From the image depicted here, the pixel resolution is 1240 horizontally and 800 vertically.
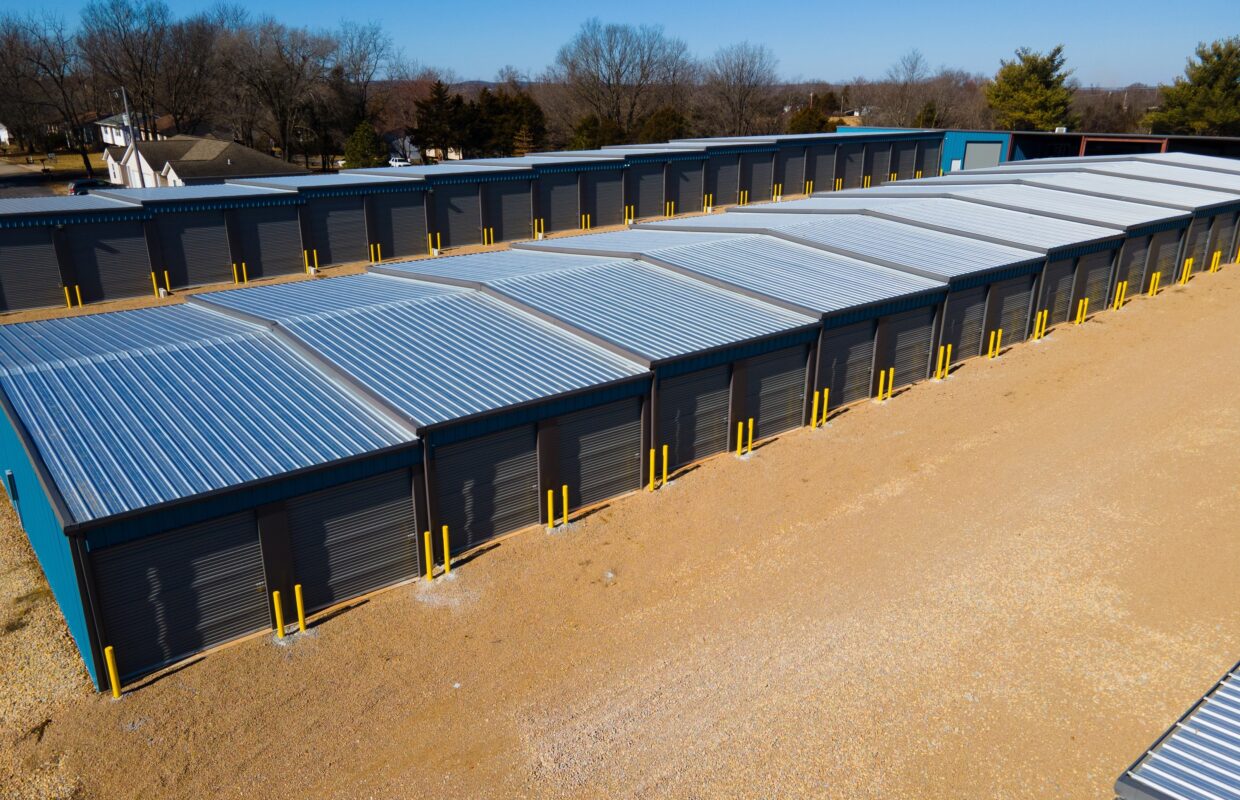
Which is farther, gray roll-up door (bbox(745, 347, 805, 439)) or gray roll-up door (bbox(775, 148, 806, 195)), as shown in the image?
gray roll-up door (bbox(775, 148, 806, 195))

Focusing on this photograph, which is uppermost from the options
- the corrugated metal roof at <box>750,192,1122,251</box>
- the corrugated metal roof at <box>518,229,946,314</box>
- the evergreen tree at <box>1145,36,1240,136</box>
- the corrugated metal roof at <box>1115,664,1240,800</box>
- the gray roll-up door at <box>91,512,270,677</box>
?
the evergreen tree at <box>1145,36,1240,136</box>

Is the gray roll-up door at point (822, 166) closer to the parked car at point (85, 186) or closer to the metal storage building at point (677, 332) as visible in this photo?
the metal storage building at point (677, 332)

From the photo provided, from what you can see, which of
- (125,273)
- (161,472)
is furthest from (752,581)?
(125,273)

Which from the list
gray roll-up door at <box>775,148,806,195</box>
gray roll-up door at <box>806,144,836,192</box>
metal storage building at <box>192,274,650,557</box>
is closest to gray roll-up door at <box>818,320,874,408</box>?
metal storage building at <box>192,274,650,557</box>

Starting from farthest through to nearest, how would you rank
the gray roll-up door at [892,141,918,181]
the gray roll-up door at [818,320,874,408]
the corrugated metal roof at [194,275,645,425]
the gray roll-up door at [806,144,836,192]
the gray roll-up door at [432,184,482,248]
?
the gray roll-up door at [892,141,918,181], the gray roll-up door at [806,144,836,192], the gray roll-up door at [432,184,482,248], the gray roll-up door at [818,320,874,408], the corrugated metal roof at [194,275,645,425]

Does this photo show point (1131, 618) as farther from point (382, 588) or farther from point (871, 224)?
point (871, 224)

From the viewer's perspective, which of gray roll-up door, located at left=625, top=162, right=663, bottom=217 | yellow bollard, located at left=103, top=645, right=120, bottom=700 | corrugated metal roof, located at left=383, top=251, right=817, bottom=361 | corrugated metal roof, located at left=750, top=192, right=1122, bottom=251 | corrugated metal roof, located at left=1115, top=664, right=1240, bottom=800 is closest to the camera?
corrugated metal roof, located at left=1115, top=664, right=1240, bottom=800

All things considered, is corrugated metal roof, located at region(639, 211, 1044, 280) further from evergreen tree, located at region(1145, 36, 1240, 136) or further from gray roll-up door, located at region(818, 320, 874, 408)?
evergreen tree, located at region(1145, 36, 1240, 136)
